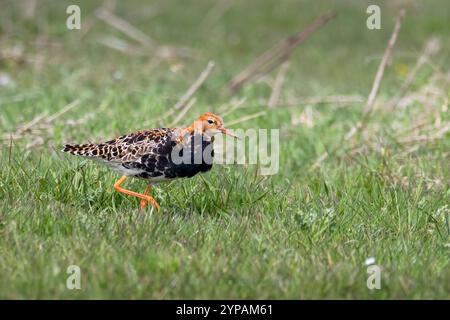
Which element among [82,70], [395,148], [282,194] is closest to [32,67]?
[82,70]

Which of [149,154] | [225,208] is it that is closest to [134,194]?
[149,154]

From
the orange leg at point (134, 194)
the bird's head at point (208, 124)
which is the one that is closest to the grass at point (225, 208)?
the orange leg at point (134, 194)

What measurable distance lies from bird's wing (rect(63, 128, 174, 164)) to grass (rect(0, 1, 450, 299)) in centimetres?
22

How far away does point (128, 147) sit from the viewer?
21.3 feet

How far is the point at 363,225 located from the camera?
6363mm

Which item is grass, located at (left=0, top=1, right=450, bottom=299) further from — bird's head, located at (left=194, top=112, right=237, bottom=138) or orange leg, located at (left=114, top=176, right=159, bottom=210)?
bird's head, located at (left=194, top=112, right=237, bottom=138)

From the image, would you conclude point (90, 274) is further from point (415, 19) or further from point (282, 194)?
point (415, 19)

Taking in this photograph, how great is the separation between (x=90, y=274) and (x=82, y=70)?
7.99 m

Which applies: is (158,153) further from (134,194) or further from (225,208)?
(225,208)

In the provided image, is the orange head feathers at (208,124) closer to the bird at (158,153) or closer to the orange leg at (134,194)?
the bird at (158,153)

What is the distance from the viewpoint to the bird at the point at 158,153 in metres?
6.33

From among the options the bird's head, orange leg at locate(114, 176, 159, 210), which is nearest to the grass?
orange leg at locate(114, 176, 159, 210)

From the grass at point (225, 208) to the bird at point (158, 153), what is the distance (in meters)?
0.20

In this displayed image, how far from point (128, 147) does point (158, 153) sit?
0.25 metres
